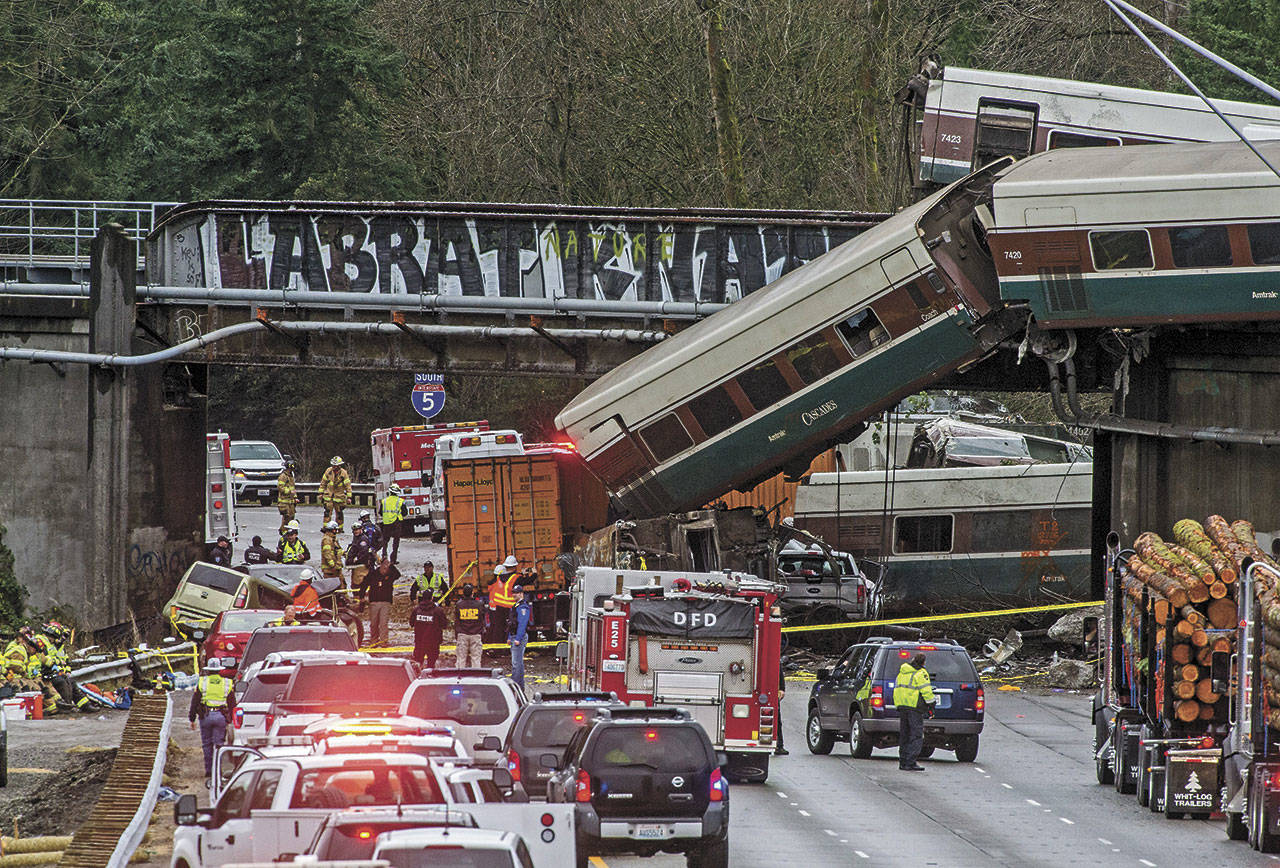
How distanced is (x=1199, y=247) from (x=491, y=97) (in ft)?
93.3

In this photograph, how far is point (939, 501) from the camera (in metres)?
35.1

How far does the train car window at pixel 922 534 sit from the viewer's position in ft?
115

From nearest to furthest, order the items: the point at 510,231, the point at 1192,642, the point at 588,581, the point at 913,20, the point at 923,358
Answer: the point at 1192,642 < the point at 588,581 < the point at 923,358 < the point at 510,231 < the point at 913,20

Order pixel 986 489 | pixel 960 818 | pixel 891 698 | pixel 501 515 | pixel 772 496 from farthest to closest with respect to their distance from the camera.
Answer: pixel 772 496
pixel 986 489
pixel 501 515
pixel 891 698
pixel 960 818

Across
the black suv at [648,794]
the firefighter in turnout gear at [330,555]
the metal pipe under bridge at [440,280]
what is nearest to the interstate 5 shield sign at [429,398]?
the firefighter in turnout gear at [330,555]

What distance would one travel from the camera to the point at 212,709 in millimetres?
19156

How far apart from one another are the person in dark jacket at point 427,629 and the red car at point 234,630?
208 centimetres

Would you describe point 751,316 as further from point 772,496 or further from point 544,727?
point 544,727

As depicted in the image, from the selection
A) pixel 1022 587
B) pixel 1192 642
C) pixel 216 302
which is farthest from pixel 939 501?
pixel 1192 642

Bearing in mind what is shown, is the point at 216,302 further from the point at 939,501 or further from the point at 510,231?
the point at 939,501

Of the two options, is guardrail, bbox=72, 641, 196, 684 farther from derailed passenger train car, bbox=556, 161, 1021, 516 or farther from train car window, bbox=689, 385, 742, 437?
train car window, bbox=689, 385, 742, 437

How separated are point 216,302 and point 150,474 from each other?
3600mm

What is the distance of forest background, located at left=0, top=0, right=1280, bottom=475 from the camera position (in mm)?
45062

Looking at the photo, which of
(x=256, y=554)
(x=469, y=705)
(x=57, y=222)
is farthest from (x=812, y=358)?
(x=57, y=222)
